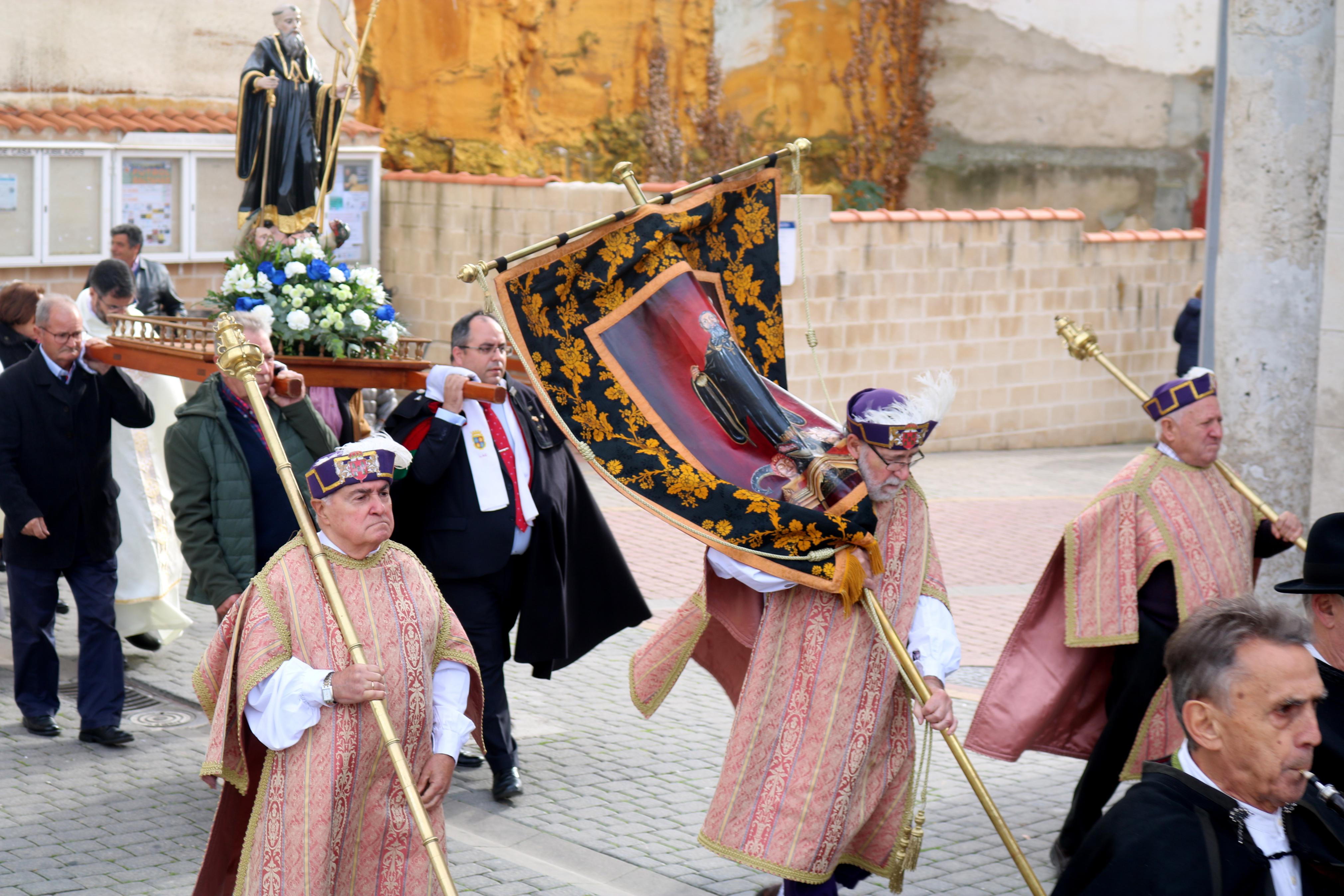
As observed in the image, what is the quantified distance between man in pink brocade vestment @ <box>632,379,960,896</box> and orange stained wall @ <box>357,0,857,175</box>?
15.1 meters

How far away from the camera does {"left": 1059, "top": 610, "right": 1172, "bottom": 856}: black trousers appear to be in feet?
19.0

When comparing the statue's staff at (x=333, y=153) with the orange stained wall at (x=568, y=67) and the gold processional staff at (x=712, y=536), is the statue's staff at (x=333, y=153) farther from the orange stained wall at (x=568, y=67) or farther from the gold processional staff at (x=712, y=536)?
the orange stained wall at (x=568, y=67)

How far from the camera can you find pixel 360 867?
4305 mm

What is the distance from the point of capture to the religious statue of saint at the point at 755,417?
203 inches

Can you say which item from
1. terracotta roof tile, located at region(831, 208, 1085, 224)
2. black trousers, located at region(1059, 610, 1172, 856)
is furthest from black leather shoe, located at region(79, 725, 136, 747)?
terracotta roof tile, located at region(831, 208, 1085, 224)

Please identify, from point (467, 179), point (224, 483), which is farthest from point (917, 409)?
point (467, 179)

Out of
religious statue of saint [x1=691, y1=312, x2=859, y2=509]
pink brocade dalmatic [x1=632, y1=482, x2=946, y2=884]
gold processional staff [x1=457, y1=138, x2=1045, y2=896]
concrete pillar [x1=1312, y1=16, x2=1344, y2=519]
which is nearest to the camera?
gold processional staff [x1=457, y1=138, x2=1045, y2=896]

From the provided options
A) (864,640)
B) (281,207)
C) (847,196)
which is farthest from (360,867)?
(847,196)

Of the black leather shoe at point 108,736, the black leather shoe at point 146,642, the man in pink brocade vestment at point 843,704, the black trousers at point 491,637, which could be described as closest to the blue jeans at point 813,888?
the man in pink brocade vestment at point 843,704

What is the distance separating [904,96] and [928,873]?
1818 centimetres

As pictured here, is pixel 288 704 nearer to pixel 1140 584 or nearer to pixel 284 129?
pixel 1140 584

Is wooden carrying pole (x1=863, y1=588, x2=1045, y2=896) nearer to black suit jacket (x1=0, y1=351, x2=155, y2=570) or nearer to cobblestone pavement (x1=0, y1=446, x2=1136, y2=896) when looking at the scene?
cobblestone pavement (x1=0, y1=446, x2=1136, y2=896)

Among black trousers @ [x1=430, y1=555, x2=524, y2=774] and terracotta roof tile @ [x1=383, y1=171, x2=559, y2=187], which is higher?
terracotta roof tile @ [x1=383, y1=171, x2=559, y2=187]

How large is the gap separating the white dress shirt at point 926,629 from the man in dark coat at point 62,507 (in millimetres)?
3301
